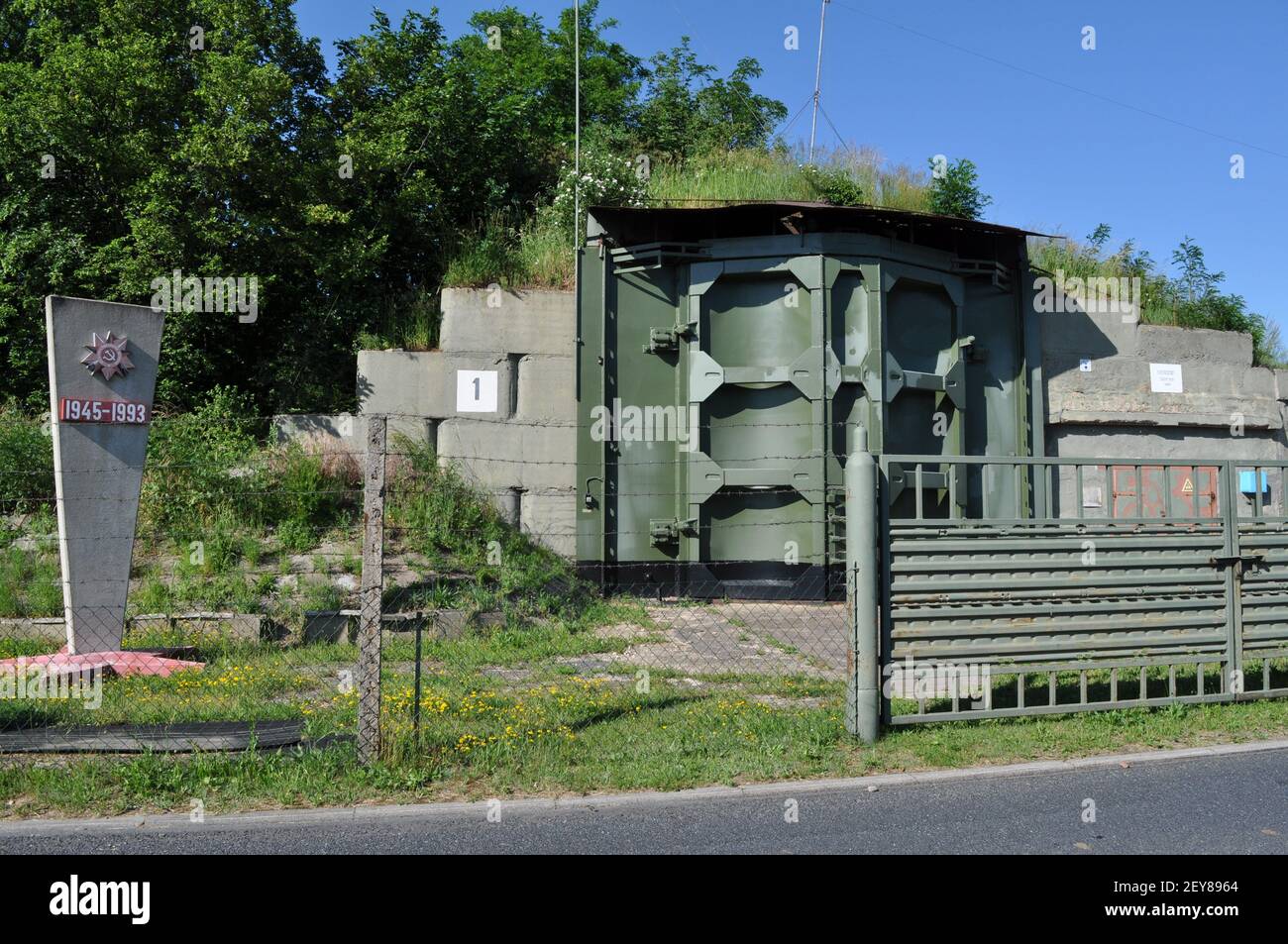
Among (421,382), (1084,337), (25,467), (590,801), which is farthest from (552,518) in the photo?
(1084,337)

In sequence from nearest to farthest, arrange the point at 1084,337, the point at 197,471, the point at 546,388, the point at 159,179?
the point at 197,471, the point at 546,388, the point at 159,179, the point at 1084,337

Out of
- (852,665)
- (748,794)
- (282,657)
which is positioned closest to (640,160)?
(282,657)

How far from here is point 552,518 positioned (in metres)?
12.6

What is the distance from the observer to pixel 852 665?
6.20 metres

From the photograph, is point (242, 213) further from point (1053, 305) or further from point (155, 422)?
point (1053, 305)

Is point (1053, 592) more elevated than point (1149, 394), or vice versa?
point (1149, 394)

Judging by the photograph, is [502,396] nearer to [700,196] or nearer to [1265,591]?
[700,196]

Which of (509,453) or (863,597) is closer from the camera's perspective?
(863,597)

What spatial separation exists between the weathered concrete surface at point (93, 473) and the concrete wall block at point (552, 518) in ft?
16.9

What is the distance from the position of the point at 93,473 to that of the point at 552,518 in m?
5.71

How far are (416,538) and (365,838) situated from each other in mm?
6874

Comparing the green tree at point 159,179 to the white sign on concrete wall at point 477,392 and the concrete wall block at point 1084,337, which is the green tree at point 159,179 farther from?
the concrete wall block at point 1084,337

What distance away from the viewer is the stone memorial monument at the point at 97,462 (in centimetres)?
799

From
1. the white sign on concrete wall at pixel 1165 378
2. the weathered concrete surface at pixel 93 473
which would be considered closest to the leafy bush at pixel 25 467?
the weathered concrete surface at pixel 93 473
